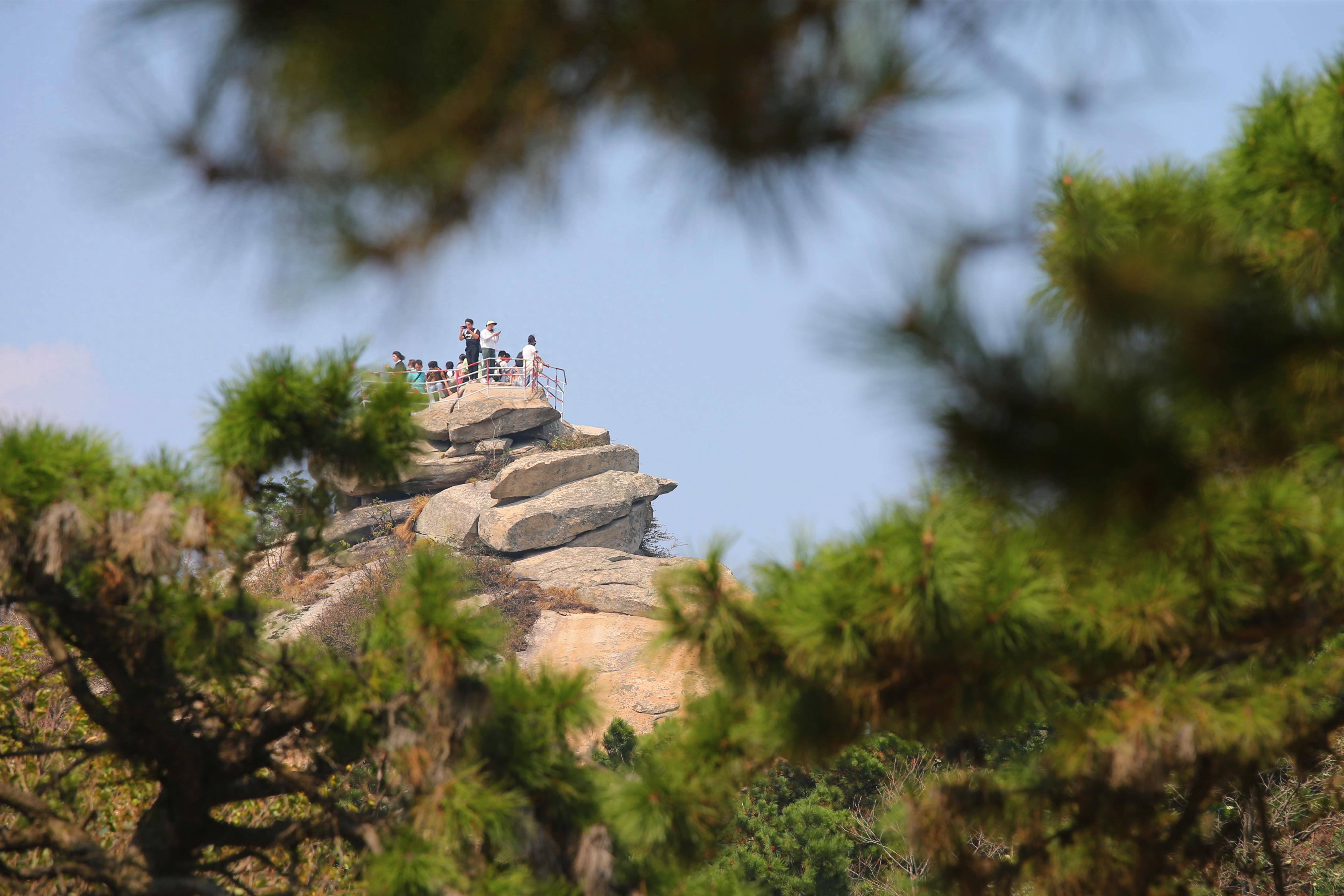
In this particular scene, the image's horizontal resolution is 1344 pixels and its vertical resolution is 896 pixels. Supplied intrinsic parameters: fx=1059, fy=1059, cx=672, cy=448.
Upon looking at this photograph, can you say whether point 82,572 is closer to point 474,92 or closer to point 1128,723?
point 474,92

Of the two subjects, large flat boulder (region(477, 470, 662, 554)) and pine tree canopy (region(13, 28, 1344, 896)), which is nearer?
pine tree canopy (region(13, 28, 1344, 896))

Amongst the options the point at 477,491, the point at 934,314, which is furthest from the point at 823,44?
the point at 477,491

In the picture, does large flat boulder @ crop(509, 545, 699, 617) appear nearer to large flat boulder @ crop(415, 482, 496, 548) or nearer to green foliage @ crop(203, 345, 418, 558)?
large flat boulder @ crop(415, 482, 496, 548)

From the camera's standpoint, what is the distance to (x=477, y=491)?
27.8 metres

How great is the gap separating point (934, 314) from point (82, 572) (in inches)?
105

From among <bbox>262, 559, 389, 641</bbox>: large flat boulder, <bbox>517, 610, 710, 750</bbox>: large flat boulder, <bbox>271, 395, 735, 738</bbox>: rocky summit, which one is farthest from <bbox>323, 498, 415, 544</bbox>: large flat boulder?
<bbox>517, 610, 710, 750</bbox>: large flat boulder

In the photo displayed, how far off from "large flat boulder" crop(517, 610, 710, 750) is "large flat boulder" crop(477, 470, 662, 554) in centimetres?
266

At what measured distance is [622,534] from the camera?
28.0 metres

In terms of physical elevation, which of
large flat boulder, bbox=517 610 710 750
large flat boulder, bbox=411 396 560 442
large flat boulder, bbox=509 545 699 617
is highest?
large flat boulder, bbox=411 396 560 442

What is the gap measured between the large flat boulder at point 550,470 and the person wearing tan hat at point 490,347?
267cm

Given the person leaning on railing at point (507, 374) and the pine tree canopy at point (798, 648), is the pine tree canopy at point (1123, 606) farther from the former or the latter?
the person leaning on railing at point (507, 374)

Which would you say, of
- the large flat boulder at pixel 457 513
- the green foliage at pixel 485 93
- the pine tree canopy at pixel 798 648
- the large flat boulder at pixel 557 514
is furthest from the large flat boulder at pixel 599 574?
the green foliage at pixel 485 93

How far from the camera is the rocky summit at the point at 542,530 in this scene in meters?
22.7

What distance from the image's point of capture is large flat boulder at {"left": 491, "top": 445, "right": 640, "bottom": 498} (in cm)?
2703
